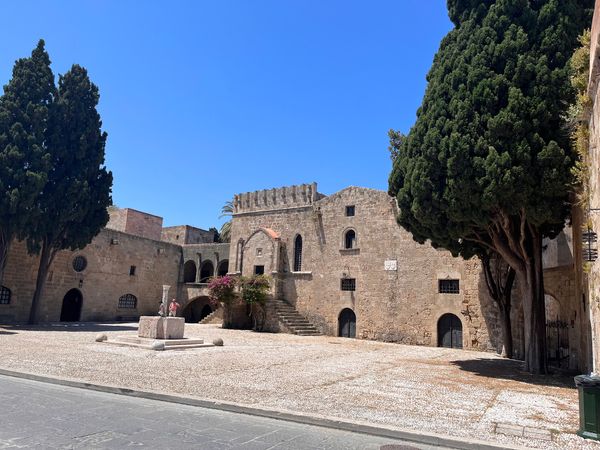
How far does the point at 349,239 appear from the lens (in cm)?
2302

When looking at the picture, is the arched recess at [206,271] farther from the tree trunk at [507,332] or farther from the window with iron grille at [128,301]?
the tree trunk at [507,332]

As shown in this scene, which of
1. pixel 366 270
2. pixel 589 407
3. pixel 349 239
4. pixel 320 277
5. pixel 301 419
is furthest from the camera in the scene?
pixel 320 277

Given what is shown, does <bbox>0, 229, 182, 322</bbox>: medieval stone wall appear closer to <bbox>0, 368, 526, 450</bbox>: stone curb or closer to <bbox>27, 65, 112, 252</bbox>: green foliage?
<bbox>27, 65, 112, 252</bbox>: green foliage

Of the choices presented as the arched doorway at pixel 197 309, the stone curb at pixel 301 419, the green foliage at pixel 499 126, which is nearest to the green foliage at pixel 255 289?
the arched doorway at pixel 197 309

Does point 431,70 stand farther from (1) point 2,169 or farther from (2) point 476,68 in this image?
(1) point 2,169

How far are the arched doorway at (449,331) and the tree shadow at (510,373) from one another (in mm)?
4440

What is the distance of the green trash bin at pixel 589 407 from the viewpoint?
17.5 ft

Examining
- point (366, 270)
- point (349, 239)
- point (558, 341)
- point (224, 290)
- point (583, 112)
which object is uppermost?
point (583, 112)

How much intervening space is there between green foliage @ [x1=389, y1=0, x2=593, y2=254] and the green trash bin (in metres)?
5.16

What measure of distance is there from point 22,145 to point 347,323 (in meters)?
17.8

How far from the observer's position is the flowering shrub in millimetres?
23848

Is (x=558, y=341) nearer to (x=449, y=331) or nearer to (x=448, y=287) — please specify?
(x=449, y=331)

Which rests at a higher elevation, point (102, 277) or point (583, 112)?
point (583, 112)

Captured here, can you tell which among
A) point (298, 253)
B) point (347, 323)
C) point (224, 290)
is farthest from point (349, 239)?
point (224, 290)
